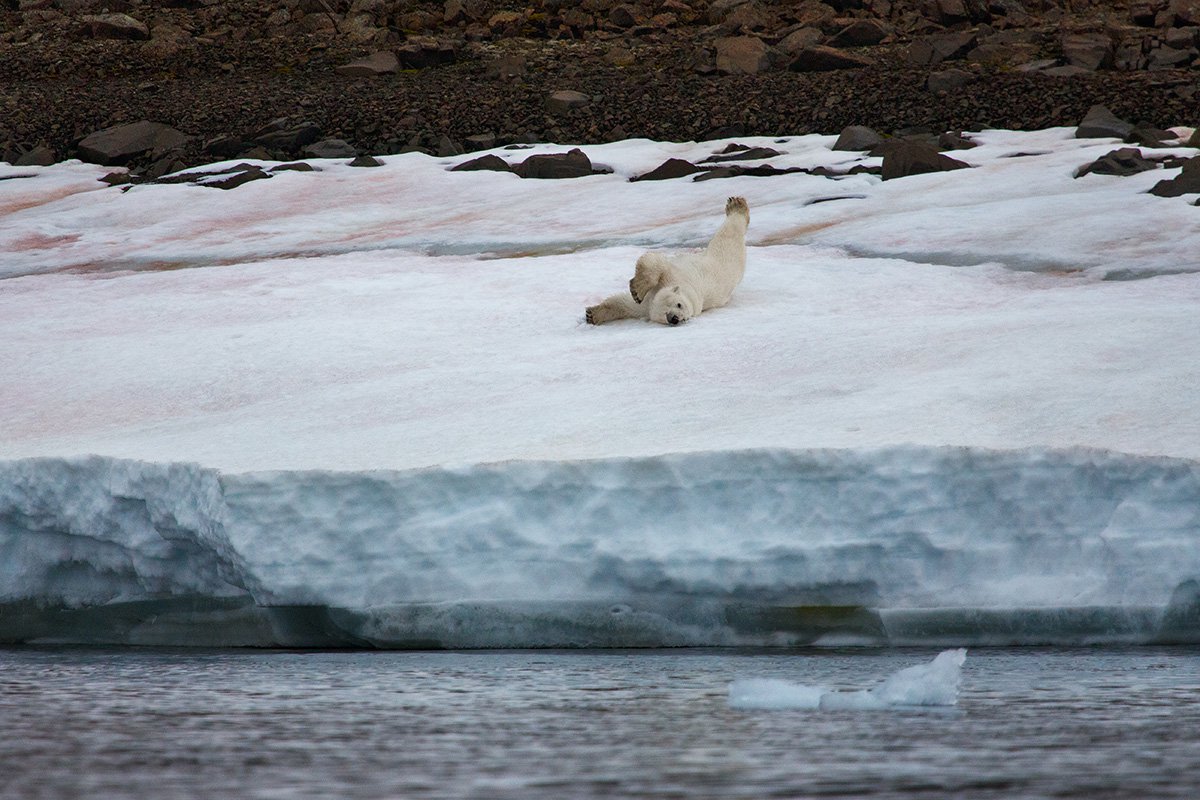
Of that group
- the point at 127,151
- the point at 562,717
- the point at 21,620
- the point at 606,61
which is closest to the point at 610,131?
the point at 606,61

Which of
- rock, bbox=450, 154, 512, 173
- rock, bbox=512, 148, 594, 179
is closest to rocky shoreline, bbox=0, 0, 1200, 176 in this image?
A: rock, bbox=450, 154, 512, 173

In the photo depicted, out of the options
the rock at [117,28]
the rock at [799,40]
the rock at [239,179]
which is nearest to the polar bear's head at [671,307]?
the rock at [239,179]

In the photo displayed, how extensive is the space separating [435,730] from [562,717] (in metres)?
0.25

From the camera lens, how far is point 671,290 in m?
6.34

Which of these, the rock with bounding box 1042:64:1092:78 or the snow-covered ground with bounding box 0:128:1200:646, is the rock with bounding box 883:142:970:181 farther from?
the rock with bounding box 1042:64:1092:78

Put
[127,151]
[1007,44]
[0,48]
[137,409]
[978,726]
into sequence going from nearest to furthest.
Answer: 1. [978,726]
2. [137,409]
3. [127,151]
4. [1007,44]
5. [0,48]

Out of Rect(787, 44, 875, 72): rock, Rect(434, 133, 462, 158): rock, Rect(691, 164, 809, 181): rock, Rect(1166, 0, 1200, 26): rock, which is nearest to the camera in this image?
Rect(691, 164, 809, 181): rock

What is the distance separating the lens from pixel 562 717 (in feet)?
8.00

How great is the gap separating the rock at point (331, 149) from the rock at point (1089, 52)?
29.9ft

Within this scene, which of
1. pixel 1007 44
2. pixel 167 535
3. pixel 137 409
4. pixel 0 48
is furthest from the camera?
pixel 0 48

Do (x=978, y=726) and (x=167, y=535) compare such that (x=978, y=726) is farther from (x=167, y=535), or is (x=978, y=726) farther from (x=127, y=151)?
(x=127, y=151)

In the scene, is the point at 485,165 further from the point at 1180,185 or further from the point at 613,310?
the point at 613,310

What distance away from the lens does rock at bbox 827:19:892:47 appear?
738 inches

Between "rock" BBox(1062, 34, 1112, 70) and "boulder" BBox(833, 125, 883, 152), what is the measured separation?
5258 mm
